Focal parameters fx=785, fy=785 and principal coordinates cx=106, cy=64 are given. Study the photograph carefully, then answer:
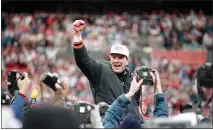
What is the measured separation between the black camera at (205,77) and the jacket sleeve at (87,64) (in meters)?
0.94

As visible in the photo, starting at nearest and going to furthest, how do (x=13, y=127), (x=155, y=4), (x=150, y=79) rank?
(x=13, y=127)
(x=150, y=79)
(x=155, y=4)

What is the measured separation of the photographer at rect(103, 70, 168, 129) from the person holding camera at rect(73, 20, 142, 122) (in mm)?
886

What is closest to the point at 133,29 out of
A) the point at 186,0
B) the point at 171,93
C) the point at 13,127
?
the point at 186,0

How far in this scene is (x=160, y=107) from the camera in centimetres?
565

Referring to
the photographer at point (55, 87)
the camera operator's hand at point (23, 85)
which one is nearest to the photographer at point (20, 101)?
the camera operator's hand at point (23, 85)

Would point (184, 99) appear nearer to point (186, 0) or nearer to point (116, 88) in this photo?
point (186, 0)

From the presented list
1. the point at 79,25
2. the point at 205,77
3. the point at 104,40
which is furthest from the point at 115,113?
the point at 104,40

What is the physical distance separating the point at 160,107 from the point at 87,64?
1285 mm

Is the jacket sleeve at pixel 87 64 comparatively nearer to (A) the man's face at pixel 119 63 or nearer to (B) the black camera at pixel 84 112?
(A) the man's face at pixel 119 63

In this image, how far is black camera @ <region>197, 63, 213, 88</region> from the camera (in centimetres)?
630

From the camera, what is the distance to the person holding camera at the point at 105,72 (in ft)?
22.0

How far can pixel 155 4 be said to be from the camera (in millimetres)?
27672

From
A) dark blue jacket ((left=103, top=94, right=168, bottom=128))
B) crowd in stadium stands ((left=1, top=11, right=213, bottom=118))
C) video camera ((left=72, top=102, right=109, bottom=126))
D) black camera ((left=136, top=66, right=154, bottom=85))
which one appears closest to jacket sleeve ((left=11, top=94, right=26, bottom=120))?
video camera ((left=72, top=102, right=109, bottom=126))

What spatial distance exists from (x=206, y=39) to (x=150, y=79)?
64.0ft
